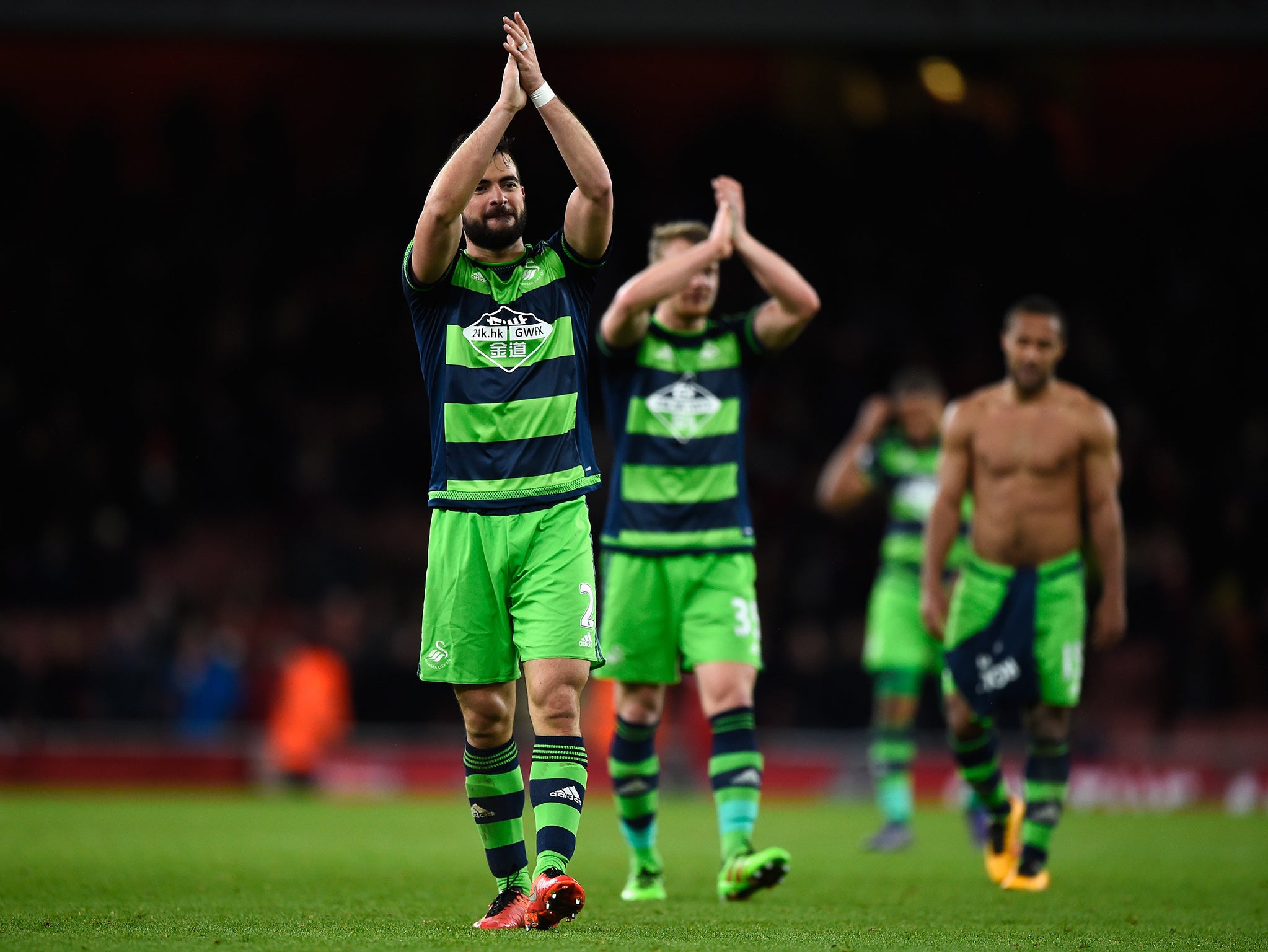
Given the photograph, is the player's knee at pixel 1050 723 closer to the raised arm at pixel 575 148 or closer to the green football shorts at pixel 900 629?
the green football shorts at pixel 900 629

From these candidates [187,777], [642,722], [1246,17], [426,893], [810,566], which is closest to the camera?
[426,893]

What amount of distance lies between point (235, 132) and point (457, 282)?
17356mm

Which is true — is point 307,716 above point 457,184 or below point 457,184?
below

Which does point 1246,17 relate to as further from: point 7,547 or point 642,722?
point 7,547

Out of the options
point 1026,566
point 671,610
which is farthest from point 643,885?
point 1026,566

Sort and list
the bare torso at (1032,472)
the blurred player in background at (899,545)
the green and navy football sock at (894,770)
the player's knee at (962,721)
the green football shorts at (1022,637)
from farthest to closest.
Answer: the blurred player in background at (899,545), the green and navy football sock at (894,770), the player's knee at (962,721), the bare torso at (1032,472), the green football shorts at (1022,637)

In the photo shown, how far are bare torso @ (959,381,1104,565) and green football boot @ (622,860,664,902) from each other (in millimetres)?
2218

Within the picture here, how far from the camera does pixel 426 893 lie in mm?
6707

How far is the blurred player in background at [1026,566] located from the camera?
25.1 ft

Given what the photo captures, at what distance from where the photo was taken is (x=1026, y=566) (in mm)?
7758

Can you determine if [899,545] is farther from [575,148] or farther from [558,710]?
[575,148]

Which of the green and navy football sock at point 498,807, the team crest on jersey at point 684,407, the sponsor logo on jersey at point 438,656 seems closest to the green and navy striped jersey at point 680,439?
the team crest on jersey at point 684,407

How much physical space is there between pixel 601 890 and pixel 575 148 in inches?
128

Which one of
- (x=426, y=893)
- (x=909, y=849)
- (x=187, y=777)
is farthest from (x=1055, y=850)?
(x=187, y=777)
